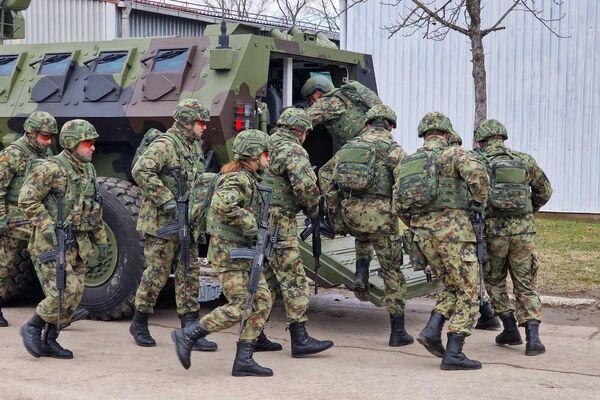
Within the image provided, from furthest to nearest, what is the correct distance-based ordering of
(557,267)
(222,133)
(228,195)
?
1. (557,267)
2. (222,133)
3. (228,195)

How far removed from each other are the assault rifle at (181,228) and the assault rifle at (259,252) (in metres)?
0.88

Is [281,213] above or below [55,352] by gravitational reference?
above

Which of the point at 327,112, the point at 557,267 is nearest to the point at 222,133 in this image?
the point at 327,112

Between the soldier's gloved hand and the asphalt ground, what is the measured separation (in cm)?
100

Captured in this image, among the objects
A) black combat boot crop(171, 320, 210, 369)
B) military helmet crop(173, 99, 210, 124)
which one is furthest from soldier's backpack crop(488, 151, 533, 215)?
black combat boot crop(171, 320, 210, 369)

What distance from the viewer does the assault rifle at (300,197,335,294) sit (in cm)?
726

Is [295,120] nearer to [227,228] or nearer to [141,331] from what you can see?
[227,228]

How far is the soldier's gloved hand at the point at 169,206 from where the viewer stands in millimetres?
6844

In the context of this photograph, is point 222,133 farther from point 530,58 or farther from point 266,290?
point 530,58

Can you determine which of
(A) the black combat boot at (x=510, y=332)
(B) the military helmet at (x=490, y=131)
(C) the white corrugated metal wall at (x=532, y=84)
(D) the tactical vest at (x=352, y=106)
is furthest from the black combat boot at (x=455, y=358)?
(C) the white corrugated metal wall at (x=532, y=84)

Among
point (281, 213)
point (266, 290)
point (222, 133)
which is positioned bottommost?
point (266, 290)

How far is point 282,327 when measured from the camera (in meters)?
7.84

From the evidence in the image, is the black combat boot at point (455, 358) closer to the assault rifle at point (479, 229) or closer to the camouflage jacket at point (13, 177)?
the assault rifle at point (479, 229)

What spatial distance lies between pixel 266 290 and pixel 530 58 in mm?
9680
